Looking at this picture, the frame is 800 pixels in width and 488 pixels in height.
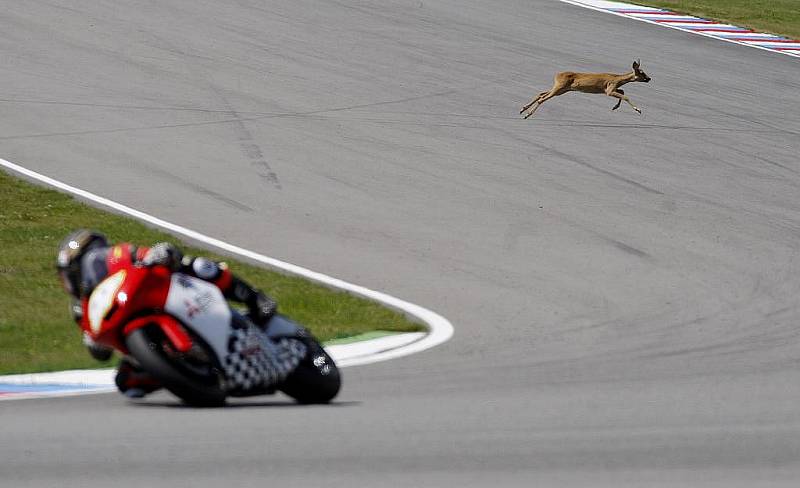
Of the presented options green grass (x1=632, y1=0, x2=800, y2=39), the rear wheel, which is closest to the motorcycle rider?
the rear wheel

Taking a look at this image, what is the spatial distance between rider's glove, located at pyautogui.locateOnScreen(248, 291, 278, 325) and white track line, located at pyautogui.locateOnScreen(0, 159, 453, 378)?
1840 millimetres

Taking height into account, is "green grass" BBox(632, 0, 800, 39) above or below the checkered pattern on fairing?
above

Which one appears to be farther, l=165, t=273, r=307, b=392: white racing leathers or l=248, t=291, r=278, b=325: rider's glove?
l=248, t=291, r=278, b=325: rider's glove

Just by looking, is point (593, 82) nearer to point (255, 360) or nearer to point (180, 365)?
point (255, 360)

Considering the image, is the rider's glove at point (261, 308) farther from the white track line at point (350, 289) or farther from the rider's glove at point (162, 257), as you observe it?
the white track line at point (350, 289)

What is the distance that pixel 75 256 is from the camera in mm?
7586

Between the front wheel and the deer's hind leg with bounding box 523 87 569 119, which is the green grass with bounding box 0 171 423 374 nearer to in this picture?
A: the front wheel

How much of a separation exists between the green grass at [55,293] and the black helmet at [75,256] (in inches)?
82.4

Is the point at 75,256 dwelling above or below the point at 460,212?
above

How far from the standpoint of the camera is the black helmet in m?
7.59

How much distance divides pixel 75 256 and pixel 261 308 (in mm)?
1145

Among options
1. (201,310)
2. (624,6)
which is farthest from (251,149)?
(624,6)

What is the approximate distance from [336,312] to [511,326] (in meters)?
1.64

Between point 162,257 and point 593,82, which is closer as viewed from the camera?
point 162,257
